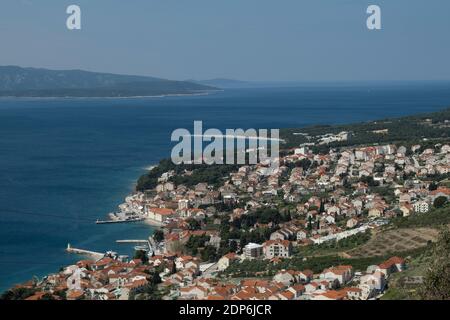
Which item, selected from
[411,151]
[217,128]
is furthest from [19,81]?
[411,151]

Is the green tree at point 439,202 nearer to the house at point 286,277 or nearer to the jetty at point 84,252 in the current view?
the house at point 286,277

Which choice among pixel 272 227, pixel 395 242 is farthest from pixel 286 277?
pixel 272 227

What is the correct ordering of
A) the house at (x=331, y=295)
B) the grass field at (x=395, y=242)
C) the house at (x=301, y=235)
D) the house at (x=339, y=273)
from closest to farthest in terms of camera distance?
1. the house at (x=331, y=295)
2. the house at (x=339, y=273)
3. the grass field at (x=395, y=242)
4. the house at (x=301, y=235)

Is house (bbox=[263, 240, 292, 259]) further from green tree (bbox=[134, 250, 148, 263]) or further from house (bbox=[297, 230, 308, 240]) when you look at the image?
green tree (bbox=[134, 250, 148, 263])

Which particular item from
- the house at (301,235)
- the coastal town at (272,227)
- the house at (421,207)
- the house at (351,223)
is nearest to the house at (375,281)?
the coastal town at (272,227)

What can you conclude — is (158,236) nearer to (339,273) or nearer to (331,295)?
(339,273)
